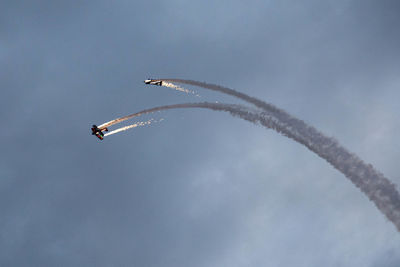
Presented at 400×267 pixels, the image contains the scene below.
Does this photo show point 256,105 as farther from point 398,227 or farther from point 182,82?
point 398,227

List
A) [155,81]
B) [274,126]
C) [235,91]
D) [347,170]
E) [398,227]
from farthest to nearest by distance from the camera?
1. [155,81]
2. [235,91]
3. [274,126]
4. [347,170]
5. [398,227]

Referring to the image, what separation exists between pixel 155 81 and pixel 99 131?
27133 mm

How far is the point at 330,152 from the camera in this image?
430 ft

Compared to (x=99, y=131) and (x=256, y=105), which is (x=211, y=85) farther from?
(x=99, y=131)

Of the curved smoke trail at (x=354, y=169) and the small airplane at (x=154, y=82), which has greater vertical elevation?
the small airplane at (x=154, y=82)

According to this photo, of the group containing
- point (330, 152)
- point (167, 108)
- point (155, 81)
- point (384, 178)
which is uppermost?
point (155, 81)

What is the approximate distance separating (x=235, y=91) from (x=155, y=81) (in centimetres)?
3039

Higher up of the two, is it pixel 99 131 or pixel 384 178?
pixel 99 131

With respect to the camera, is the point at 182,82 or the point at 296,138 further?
the point at 182,82

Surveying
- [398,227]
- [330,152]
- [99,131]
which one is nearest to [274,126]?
[330,152]

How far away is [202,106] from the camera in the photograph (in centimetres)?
14500

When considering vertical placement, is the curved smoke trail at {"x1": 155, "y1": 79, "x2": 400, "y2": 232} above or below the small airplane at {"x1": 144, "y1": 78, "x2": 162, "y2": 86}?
below

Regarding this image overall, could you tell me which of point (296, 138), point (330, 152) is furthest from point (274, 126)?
point (330, 152)

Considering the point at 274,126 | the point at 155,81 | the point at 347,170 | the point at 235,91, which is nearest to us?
the point at 347,170
